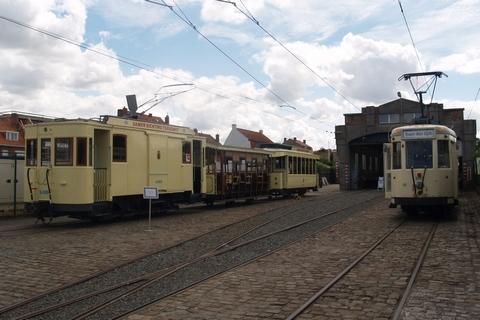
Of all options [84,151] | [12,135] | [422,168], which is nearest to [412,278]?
[422,168]

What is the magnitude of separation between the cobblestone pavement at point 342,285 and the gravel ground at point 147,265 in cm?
145

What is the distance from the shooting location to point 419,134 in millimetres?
16562

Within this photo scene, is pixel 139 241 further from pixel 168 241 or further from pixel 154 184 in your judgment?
pixel 154 184

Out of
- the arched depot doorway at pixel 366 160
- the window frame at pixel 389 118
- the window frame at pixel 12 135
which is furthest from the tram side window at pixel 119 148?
the window frame at pixel 12 135

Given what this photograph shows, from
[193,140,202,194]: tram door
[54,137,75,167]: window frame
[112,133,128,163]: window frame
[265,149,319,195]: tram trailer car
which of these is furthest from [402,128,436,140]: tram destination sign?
[265,149,319,195]: tram trailer car

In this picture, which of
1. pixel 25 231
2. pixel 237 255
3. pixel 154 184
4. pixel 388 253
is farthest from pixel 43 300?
pixel 154 184

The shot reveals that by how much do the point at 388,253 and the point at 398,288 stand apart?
314 cm

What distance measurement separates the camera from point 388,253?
10.6 m

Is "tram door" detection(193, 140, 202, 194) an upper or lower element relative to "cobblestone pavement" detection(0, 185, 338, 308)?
upper

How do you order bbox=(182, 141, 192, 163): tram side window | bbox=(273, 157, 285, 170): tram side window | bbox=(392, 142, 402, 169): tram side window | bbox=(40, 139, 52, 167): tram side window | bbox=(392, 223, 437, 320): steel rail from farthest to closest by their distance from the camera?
bbox=(273, 157, 285, 170): tram side window < bbox=(182, 141, 192, 163): tram side window < bbox=(392, 142, 402, 169): tram side window < bbox=(40, 139, 52, 167): tram side window < bbox=(392, 223, 437, 320): steel rail

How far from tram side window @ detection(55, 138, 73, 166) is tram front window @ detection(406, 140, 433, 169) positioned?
10455 mm

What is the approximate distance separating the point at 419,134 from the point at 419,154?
2.09 ft

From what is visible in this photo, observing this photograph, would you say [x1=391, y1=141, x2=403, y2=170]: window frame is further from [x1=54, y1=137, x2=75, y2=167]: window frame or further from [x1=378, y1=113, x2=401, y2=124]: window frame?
[x1=378, y1=113, x2=401, y2=124]: window frame

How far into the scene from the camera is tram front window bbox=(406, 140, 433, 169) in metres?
16.4
